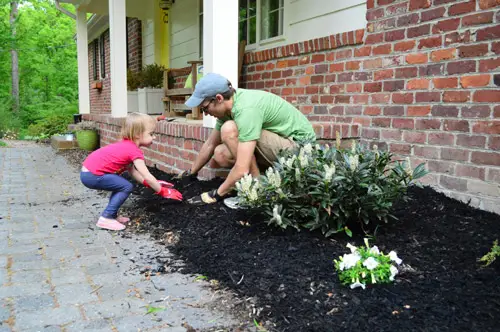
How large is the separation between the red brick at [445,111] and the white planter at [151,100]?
6.10 metres

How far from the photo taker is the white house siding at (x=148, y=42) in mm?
10172

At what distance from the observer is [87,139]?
29.6ft

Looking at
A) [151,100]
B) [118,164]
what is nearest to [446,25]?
[118,164]

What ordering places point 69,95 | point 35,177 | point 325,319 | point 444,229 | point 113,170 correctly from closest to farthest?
point 325,319, point 444,229, point 113,170, point 35,177, point 69,95

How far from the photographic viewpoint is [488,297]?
1.99 metres

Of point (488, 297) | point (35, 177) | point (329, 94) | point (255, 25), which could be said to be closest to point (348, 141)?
point (329, 94)

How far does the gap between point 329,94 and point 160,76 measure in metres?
5.27

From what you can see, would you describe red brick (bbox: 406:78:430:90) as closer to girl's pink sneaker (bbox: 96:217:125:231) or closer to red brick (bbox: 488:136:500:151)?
red brick (bbox: 488:136:500:151)

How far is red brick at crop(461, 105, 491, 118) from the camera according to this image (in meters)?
3.15

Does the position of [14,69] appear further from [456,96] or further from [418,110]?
[456,96]

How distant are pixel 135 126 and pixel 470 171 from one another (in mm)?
2603

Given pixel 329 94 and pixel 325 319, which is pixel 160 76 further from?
pixel 325 319

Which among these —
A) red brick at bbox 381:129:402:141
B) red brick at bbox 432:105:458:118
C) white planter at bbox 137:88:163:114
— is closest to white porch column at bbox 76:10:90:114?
white planter at bbox 137:88:163:114

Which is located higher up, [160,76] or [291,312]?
[160,76]
